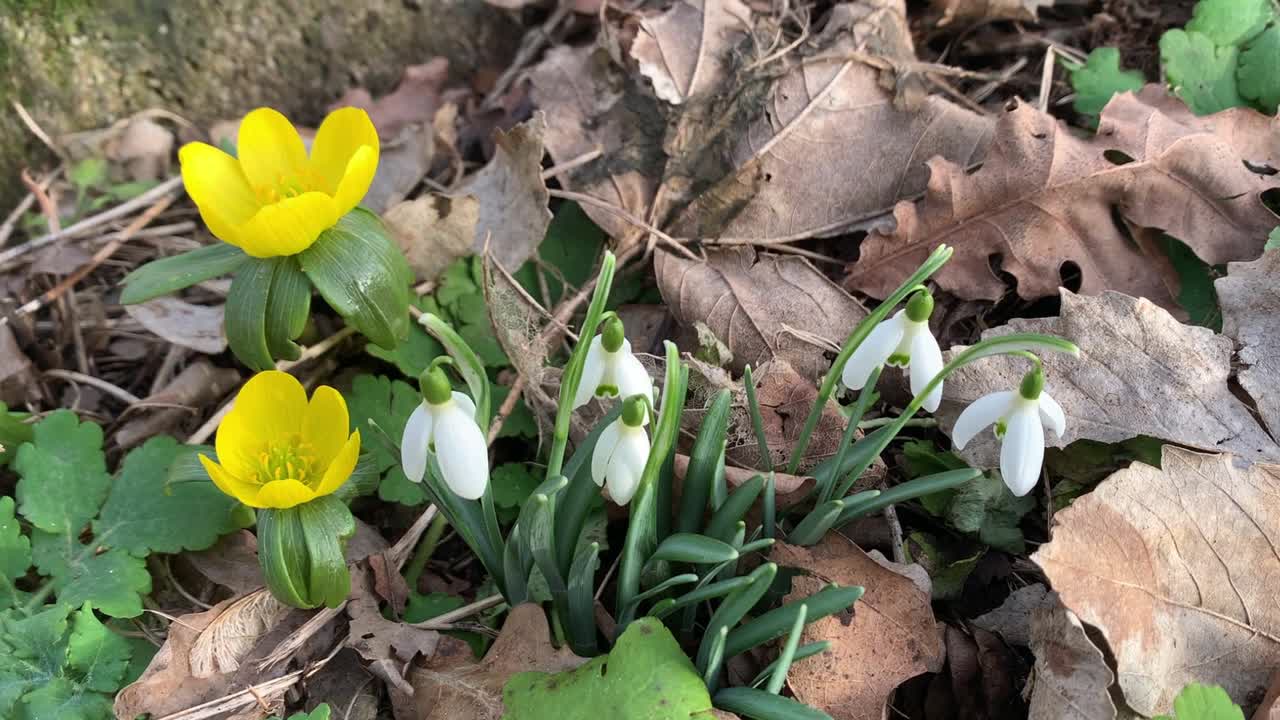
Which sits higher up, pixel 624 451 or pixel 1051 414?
pixel 624 451

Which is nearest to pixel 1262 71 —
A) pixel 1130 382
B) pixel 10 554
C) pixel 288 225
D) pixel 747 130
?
pixel 1130 382

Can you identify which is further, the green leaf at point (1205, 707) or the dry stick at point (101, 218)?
the dry stick at point (101, 218)

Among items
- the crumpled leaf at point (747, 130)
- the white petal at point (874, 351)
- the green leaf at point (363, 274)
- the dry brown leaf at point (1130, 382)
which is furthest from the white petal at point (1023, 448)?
the green leaf at point (363, 274)

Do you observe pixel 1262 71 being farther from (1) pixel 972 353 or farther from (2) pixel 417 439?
(2) pixel 417 439

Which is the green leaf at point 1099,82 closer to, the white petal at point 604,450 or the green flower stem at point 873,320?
the green flower stem at point 873,320

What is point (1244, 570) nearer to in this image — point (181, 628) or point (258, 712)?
point (258, 712)

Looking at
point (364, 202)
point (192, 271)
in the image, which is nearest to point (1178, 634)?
point (192, 271)

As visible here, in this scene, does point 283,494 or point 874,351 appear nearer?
point 874,351
